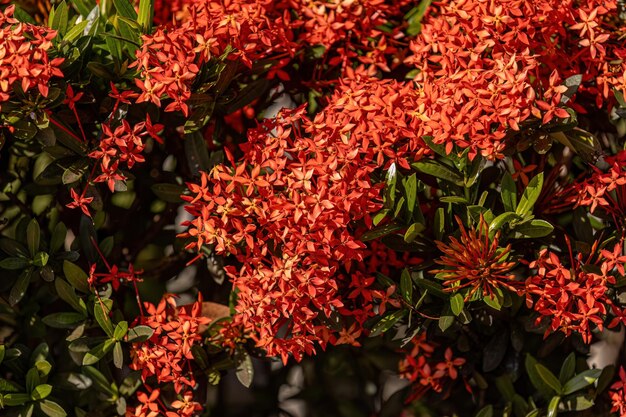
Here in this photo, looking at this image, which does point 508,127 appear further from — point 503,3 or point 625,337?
point 625,337

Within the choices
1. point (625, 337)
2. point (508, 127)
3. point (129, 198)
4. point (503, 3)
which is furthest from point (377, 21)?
point (625, 337)

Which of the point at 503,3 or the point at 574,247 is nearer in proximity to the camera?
the point at 503,3

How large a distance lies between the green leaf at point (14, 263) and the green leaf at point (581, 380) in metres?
1.33

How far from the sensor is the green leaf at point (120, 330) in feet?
6.29

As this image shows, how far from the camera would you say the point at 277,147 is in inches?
72.0

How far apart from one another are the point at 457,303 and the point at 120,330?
2.51 ft

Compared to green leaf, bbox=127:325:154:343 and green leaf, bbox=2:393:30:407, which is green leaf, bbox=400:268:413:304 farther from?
green leaf, bbox=2:393:30:407

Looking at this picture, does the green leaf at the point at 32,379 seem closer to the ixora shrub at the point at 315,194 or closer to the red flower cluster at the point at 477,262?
the ixora shrub at the point at 315,194

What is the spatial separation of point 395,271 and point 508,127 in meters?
0.52

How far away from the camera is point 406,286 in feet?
6.13

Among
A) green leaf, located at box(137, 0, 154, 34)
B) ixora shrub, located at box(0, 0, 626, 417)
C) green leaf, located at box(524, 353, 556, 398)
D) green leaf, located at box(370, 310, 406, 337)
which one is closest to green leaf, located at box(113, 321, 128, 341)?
ixora shrub, located at box(0, 0, 626, 417)

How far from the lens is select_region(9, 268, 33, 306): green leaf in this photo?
6.34ft

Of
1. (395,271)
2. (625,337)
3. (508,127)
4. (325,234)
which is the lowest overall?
(625,337)

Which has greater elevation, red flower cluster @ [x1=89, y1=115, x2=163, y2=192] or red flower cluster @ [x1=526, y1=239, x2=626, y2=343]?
red flower cluster @ [x1=89, y1=115, x2=163, y2=192]
